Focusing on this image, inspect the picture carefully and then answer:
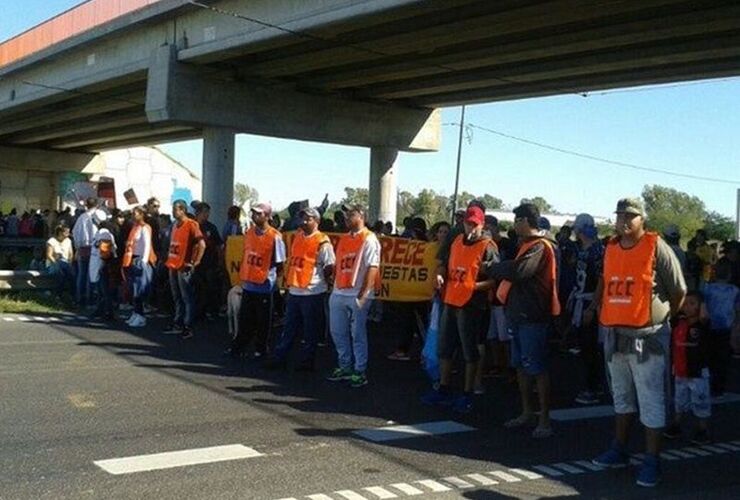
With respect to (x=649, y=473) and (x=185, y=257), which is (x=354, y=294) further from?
(x=649, y=473)

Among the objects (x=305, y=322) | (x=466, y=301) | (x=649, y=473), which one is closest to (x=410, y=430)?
(x=466, y=301)

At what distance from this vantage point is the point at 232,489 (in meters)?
6.40

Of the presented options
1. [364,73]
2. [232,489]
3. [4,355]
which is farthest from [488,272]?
[364,73]

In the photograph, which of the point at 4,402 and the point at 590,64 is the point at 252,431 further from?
the point at 590,64

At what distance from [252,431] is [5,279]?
35.5 ft

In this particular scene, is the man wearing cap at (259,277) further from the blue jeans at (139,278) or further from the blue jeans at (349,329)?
the blue jeans at (139,278)

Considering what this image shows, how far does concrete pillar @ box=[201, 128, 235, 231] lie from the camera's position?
2459 cm

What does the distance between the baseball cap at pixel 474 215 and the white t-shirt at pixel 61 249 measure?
34.6 feet

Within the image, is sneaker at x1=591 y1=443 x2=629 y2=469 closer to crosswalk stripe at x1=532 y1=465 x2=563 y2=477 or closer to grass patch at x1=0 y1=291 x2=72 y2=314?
crosswalk stripe at x1=532 y1=465 x2=563 y2=477

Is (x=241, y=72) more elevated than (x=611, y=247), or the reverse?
(x=241, y=72)

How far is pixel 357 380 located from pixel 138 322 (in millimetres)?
5722

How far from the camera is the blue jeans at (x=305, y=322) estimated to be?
11141 mm

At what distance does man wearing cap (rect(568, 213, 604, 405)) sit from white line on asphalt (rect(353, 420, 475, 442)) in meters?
1.58

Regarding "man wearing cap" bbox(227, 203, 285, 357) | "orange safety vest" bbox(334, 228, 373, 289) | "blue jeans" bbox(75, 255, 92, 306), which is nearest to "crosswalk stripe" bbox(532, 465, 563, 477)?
"orange safety vest" bbox(334, 228, 373, 289)
